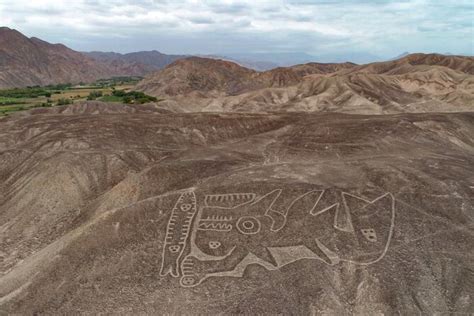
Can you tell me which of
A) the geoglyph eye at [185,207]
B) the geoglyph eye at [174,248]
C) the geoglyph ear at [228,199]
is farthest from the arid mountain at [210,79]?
the geoglyph eye at [174,248]

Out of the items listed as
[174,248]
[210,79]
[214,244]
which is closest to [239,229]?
[214,244]

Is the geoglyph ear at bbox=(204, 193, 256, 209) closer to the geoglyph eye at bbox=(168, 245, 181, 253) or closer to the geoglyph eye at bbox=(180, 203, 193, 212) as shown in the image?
the geoglyph eye at bbox=(180, 203, 193, 212)

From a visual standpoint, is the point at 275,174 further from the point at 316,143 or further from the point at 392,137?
the point at 392,137

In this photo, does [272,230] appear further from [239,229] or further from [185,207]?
[185,207]

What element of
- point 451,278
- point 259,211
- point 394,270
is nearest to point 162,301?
point 259,211

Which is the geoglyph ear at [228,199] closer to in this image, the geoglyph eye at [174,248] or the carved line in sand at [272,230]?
the carved line in sand at [272,230]
